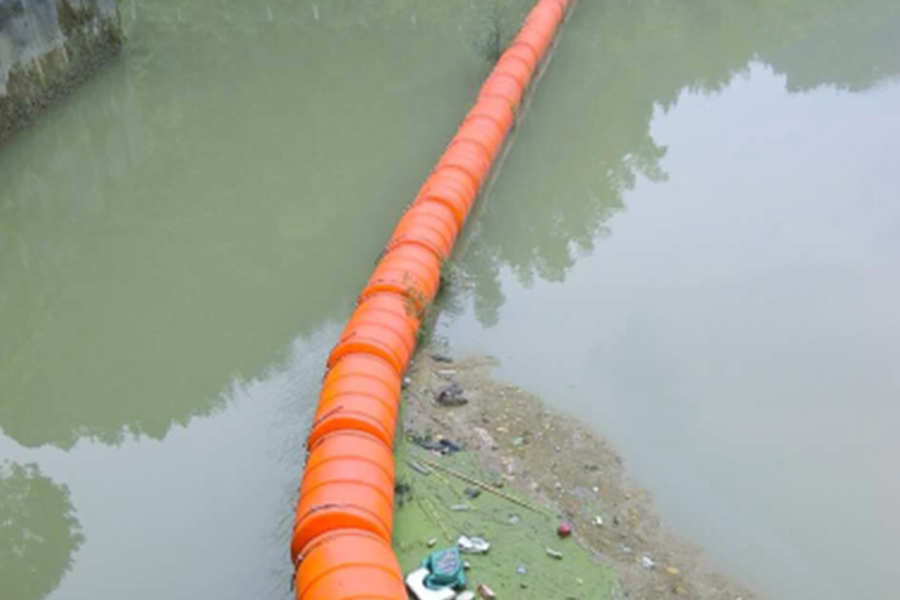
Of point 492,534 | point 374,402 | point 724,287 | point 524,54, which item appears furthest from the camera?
point 524,54

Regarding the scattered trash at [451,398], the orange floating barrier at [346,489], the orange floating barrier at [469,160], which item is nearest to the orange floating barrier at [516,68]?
the orange floating barrier at [469,160]

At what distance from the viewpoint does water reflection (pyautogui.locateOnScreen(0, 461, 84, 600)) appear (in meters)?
6.81

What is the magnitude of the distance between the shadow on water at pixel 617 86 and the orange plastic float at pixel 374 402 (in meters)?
0.66

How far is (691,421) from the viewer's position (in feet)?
26.2

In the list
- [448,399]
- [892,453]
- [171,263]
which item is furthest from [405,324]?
[892,453]

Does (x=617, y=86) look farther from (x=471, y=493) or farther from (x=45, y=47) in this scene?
(x=471, y=493)

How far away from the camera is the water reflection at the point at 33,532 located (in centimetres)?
681

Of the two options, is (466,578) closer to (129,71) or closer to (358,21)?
(129,71)

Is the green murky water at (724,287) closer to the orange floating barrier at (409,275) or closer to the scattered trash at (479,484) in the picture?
the orange floating barrier at (409,275)

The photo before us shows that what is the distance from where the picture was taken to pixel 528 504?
6906 mm

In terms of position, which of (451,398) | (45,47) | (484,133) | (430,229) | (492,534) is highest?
(45,47)

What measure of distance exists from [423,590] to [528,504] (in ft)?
4.07

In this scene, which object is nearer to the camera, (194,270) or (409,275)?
(409,275)

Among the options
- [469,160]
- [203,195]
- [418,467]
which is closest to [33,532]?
[418,467]
